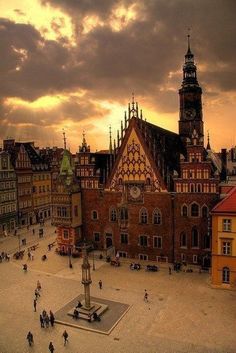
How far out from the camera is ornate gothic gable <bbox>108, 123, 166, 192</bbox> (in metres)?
53.8

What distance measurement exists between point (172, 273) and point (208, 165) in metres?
16.0

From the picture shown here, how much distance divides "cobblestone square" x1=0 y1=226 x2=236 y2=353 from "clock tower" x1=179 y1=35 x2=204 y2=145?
30.4 meters

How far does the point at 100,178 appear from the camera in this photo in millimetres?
58875

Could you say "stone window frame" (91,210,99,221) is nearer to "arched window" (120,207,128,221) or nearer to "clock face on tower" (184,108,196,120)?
"arched window" (120,207,128,221)

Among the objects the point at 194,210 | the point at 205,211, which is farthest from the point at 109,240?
the point at 205,211

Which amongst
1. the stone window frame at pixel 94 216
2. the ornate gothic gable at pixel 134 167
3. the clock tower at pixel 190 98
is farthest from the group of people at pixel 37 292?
the clock tower at pixel 190 98

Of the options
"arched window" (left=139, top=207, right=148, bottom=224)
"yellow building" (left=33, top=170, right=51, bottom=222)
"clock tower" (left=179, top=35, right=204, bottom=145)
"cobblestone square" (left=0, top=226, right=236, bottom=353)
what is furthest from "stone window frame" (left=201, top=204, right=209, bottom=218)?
"yellow building" (left=33, top=170, right=51, bottom=222)

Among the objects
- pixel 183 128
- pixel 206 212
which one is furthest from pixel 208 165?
pixel 183 128

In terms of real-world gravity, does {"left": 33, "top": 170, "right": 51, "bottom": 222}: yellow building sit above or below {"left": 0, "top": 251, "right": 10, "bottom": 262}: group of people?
above

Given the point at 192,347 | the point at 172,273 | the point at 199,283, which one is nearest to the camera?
the point at 192,347

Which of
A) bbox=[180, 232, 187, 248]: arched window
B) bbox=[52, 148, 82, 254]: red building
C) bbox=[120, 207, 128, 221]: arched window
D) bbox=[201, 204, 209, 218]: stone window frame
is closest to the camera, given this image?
bbox=[201, 204, 209, 218]: stone window frame

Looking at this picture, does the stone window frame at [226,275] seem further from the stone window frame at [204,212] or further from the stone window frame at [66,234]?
the stone window frame at [66,234]

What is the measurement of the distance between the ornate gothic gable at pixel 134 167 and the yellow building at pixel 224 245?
12.5 meters

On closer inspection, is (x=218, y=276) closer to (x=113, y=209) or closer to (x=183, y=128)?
(x=113, y=209)
